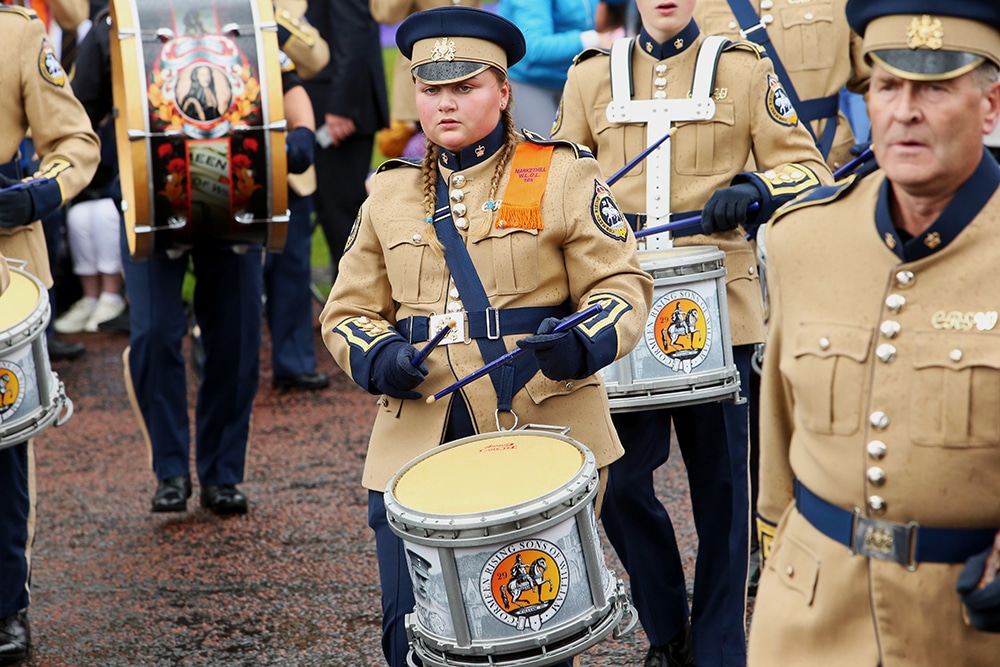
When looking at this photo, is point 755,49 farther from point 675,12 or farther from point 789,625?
point 789,625

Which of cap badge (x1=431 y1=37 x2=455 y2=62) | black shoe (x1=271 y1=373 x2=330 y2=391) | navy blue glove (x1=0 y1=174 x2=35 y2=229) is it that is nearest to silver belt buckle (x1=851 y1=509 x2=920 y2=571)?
cap badge (x1=431 y1=37 x2=455 y2=62)

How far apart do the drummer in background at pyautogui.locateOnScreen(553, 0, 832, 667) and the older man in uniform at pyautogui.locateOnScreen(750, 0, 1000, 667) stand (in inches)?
72.4

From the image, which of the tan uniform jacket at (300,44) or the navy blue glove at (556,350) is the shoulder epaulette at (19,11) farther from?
the navy blue glove at (556,350)

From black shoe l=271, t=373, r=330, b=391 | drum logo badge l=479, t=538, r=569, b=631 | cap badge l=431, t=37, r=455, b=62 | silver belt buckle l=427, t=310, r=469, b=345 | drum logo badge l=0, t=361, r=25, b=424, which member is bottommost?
black shoe l=271, t=373, r=330, b=391

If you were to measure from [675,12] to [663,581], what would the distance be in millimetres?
1718

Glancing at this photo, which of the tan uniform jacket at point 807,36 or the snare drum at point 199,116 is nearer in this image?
the tan uniform jacket at point 807,36

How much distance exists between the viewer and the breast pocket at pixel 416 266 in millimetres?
3895

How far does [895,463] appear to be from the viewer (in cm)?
268

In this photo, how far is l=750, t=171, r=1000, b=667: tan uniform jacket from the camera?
2621 millimetres

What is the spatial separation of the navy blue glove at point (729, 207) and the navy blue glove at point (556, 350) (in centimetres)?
92

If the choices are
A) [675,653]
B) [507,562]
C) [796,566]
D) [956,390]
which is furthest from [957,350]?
[675,653]

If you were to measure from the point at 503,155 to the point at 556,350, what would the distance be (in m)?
0.61

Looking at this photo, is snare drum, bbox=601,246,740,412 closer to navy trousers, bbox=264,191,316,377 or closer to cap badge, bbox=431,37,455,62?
cap badge, bbox=431,37,455,62

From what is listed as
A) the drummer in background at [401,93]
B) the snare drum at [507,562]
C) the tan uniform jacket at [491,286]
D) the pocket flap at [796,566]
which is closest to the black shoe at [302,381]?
the drummer in background at [401,93]
